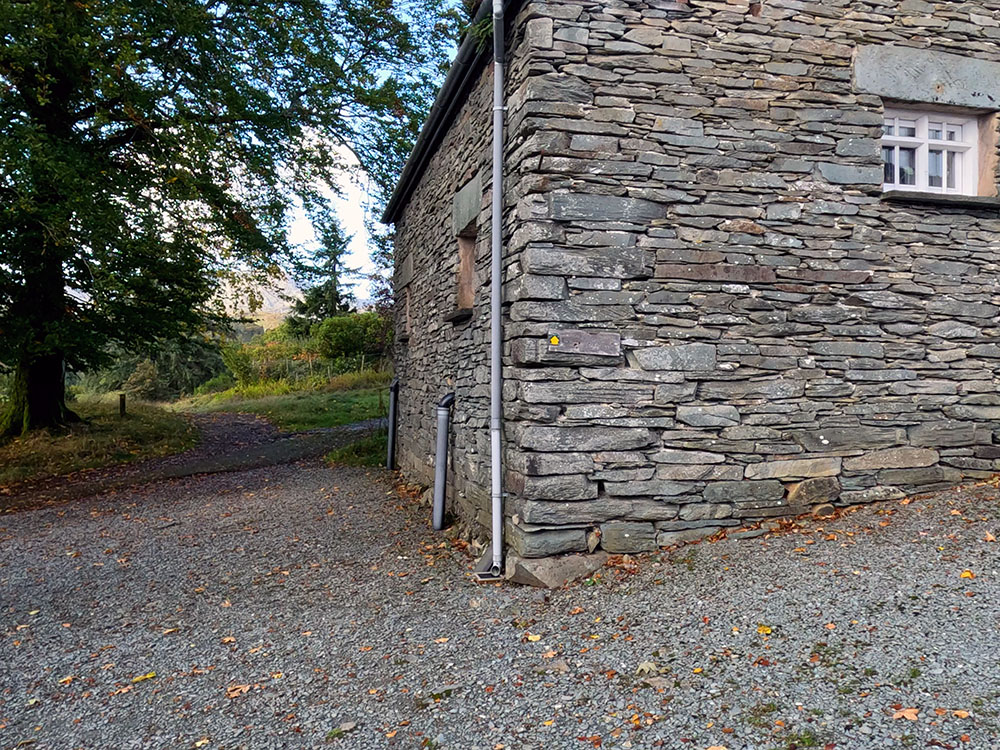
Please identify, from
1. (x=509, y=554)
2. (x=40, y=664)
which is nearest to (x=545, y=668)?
(x=509, y=554)

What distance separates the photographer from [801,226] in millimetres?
4855

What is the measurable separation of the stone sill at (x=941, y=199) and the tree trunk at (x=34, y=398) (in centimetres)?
1233

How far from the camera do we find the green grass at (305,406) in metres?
17.0

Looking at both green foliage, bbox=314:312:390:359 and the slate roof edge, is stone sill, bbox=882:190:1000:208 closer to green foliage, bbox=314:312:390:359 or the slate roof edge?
the slate roof edge

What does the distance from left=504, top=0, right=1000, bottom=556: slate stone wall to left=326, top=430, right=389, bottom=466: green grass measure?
6.54 m

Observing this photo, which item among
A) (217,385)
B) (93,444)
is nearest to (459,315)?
(93,444)

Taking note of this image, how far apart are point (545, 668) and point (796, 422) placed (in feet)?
8.51

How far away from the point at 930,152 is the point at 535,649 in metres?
4.84

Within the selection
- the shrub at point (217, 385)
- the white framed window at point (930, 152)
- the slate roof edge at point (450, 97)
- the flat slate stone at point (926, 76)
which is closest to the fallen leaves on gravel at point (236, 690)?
the slate roof edge at point (450, 97)

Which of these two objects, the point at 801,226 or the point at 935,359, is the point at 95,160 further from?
the point at 935,359

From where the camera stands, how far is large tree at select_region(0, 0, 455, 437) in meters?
8.42

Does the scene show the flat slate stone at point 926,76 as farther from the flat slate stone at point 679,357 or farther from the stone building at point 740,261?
the flat slate stone at point 679,357

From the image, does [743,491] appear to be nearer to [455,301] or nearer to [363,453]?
[455,301]

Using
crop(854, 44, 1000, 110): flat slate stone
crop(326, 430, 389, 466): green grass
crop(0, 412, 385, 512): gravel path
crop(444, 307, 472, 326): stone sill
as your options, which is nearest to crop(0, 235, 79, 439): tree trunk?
crop(0, 412, 385, 512): gravel path
